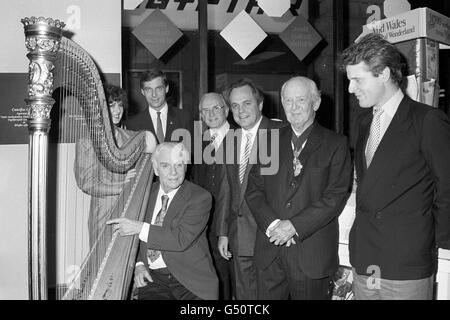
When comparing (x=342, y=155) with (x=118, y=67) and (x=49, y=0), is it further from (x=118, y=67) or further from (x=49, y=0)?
(x=49, y=0)

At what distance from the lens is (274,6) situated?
434cm

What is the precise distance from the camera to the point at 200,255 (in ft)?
6.78

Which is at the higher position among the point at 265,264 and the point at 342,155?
the point at 342,155

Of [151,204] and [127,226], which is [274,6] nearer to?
[151,204]

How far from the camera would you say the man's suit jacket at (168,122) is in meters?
3.07

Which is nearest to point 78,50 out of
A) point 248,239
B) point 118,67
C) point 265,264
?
point 265,264

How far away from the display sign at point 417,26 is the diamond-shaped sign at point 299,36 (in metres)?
1.32

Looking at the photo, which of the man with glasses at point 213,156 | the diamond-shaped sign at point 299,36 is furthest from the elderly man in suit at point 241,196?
the diamond-shaped sign at point 299,36

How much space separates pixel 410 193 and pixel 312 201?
456mm

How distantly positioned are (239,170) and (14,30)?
1859 millimetres

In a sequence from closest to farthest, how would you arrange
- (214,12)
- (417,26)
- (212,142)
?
(417,26) → (212,142) → (214,12)

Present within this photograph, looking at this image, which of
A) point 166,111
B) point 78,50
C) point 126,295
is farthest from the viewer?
point 166,111

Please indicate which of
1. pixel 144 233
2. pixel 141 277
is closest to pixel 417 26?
pixel 144 233

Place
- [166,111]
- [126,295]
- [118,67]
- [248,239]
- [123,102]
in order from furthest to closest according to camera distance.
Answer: [118,67] → [166,111] → [123,102] → [248,239] → [126,295]
